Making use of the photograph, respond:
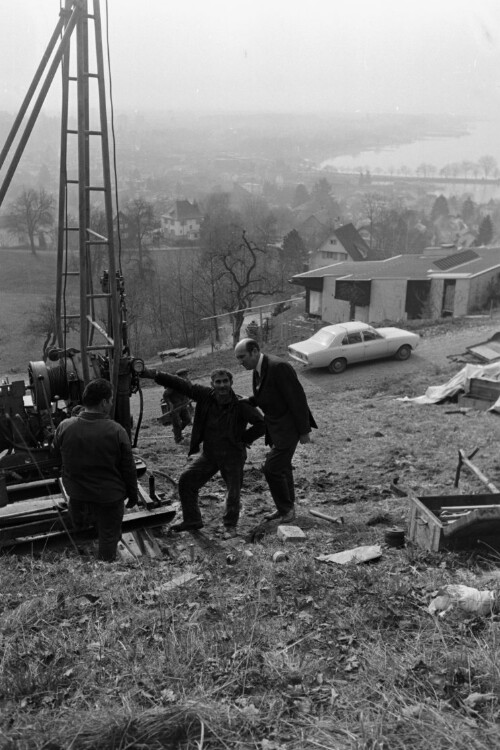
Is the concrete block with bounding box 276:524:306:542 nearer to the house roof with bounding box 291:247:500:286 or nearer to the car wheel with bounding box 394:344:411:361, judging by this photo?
the car wheel with bounding box 394:344:411:361

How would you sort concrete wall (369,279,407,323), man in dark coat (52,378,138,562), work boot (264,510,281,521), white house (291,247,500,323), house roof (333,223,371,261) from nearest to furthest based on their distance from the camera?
man in dark coat (52,378,138,562)
work boot (264,510,281,521)
white house (291,247,500,323)
concrete wall (369,279,407,323)
house roof (333,223,371,261)

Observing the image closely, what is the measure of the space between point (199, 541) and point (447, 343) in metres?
17.4

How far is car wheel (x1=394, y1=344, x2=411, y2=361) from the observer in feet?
67.8

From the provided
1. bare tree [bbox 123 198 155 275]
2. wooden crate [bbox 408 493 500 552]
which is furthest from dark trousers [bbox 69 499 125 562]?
bare tree [bbox 123 198 155 275]

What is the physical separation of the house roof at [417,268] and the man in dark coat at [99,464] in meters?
27.5

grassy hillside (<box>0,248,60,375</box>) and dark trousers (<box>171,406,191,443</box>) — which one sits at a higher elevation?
dark trousers (<box>171,406,191,443</box>)

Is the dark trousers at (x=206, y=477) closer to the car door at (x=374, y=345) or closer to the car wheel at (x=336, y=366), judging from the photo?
the car wheel at (x=336, y=366)

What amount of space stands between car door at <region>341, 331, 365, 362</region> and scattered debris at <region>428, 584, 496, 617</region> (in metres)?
15.8

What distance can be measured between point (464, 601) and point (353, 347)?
52.9 feet

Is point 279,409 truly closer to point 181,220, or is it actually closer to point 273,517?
point 273,517

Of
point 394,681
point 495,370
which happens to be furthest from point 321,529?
point 495,370

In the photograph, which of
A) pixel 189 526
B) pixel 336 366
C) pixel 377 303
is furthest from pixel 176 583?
pixel 377 303

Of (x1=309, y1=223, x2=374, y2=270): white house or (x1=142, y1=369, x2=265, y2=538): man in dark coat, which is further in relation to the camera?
(x1=309, y1=223, x2=374, y2=270): white house

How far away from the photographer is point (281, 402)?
22.7ft
